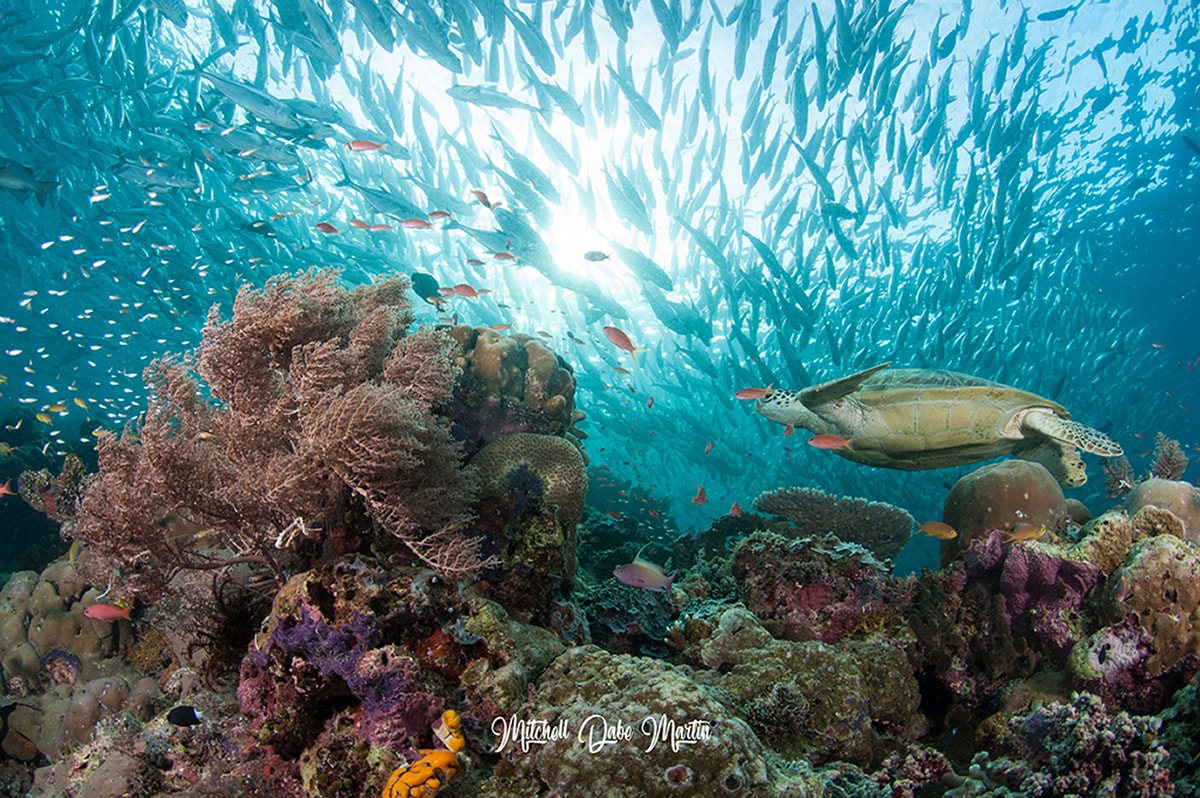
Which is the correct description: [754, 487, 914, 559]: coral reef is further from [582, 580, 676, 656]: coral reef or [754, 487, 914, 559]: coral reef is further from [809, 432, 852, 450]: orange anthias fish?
[582, 580, 676, 656]: coral reef

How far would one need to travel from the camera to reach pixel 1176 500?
524cm

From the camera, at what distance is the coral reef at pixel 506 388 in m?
5.28

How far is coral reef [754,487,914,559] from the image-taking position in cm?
818

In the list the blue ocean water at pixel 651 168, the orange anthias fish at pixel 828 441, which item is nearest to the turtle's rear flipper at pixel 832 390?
the orange anthias fish at pixel 828 441

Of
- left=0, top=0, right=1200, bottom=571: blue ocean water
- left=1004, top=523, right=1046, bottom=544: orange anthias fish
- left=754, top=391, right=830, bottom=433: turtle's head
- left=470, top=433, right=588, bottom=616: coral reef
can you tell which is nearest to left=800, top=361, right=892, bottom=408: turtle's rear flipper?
left=754, top=391, right=830, bottom=433: turtle's head

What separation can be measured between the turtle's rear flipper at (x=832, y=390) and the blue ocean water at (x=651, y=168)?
6485 mm

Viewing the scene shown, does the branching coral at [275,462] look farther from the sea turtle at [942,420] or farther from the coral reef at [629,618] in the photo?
the sea turtle at [942,420]

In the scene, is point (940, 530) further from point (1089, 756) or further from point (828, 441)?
point (1089, 756)

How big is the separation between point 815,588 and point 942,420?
282 centimetres

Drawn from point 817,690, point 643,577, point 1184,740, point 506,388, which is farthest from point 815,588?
point 506,388

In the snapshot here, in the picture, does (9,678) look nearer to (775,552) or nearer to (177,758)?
(177,758)

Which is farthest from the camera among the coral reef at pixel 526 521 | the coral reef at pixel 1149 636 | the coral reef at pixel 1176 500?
the coral reef at pixel 1176 500

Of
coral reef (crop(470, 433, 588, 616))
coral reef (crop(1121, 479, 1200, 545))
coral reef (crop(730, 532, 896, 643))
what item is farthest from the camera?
coral reef (crop(1121, 479, 1200, 545))

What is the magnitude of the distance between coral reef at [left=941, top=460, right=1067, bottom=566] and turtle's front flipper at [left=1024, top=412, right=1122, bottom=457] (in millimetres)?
481
